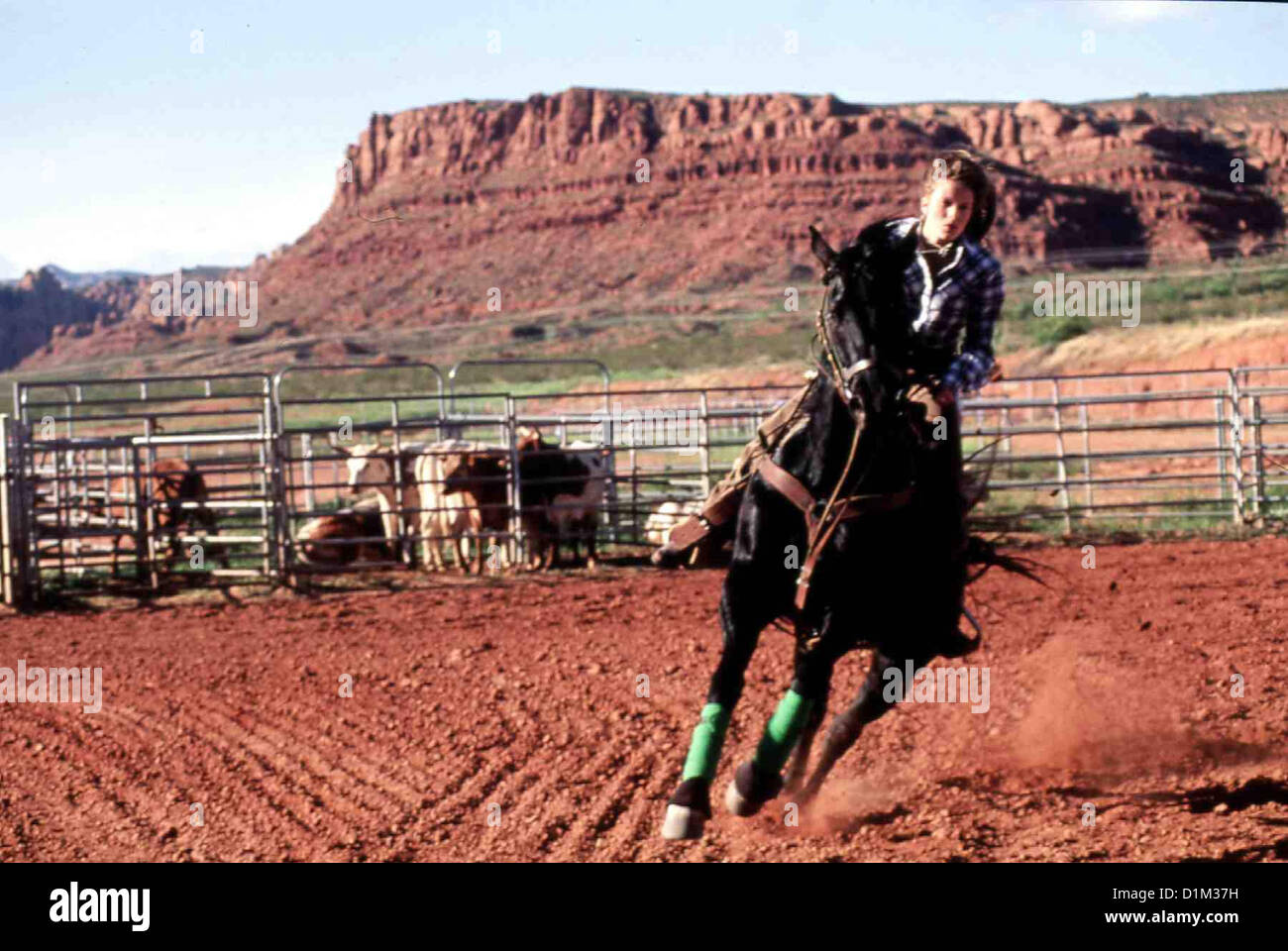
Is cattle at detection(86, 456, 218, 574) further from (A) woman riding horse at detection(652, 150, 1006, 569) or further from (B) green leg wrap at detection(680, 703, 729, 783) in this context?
(A) woman riding horse at detection(652, 150, 1006, 569)

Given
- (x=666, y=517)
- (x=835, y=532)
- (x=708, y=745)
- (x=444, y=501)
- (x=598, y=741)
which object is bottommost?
(x=598, y=741)

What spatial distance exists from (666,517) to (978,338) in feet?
31.5

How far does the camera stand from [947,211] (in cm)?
461

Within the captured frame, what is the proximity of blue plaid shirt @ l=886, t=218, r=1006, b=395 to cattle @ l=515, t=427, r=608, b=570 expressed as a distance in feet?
28.9

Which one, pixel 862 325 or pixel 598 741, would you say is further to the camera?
pixel 598 741

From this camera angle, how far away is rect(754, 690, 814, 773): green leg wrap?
15.2ft

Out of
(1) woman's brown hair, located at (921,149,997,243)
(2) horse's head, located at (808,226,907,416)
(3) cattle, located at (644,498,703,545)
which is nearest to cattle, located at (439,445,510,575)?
(3) cattle, located at (644,498,703,545)

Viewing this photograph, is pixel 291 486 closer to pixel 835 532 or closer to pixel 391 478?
pixel 391 478

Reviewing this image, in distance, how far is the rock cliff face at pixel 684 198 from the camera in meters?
91.6

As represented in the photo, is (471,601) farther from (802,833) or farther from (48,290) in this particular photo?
(48,290)

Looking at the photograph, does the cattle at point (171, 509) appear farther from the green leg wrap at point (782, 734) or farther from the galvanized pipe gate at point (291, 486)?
the green leg wrap at point (782, 734)

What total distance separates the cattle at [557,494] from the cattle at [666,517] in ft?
2.01

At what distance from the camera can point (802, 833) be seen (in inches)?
191

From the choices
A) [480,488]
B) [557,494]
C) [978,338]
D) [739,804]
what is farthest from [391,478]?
[978,338]
